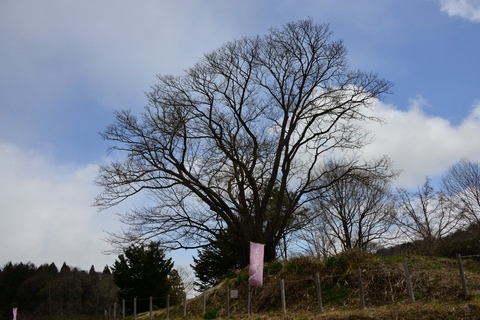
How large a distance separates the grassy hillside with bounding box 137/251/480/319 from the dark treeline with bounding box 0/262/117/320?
44.0 metres

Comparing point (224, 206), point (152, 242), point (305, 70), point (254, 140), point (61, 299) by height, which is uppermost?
point (305, 70)

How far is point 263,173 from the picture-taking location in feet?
78.2

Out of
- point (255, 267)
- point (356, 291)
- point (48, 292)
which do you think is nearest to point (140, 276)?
point (255, 267)

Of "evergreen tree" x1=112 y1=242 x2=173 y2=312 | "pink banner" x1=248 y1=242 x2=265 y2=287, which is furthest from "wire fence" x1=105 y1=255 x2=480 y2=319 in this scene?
"evergreen tree" x1=112 y1=242 x2=173 y2=312

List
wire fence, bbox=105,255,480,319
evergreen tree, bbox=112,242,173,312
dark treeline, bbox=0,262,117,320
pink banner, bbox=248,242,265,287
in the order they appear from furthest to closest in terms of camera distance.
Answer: dark treeline, bbox=0,262,117,320 < evergreen tree, bbox=112,242,173,312 < pink banner, bbox=248,242,265,287 < wire fence, bbox=105,255,480,319

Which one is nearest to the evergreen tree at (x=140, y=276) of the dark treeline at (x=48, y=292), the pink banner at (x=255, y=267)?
the pink banner at (x=255, y=267)

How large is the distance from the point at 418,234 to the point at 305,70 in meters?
15.9

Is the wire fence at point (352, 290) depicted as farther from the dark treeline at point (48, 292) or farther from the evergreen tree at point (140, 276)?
the dark treeline at point (48, 292)

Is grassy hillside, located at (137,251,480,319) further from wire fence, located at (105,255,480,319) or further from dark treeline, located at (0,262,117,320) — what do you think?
dark treeline, located at (0,262,117,320)

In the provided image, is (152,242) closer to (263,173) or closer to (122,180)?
(122,180)

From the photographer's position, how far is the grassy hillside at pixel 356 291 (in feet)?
35.4

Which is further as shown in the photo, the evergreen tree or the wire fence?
the evergreen tree

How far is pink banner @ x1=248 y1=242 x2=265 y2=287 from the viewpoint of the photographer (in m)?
14.1

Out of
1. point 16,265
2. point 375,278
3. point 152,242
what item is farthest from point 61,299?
point 375,278
